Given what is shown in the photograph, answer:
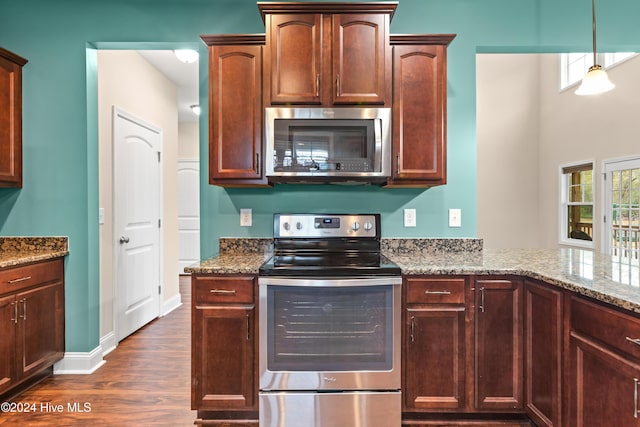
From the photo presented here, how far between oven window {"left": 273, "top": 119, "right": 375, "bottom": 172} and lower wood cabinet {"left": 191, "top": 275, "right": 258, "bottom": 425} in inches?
29.8

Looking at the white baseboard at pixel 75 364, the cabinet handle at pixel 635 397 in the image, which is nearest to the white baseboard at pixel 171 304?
the white baseboard at pixel 75 364

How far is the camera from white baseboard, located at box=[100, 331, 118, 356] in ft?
9.69

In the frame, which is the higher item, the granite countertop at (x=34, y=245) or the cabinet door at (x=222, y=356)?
the granite countertop at (x=34, y=245)

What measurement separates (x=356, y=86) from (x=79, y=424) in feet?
8.40

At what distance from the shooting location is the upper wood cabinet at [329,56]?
87.1 inches

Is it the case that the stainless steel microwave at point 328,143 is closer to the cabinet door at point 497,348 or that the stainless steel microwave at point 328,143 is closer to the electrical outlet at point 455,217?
the electrical outlet at point 455,217

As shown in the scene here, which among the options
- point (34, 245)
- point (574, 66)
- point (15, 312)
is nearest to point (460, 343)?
point (15, 312)

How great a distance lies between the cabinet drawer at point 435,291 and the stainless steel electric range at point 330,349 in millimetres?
113

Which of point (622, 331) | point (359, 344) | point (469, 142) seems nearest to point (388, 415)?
point (359, 344)

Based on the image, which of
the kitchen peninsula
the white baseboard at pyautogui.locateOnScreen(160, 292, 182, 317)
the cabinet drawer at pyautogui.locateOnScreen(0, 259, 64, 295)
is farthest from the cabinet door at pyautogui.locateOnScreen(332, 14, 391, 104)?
the white baseboard at pyautogui.locateOnScreen(160, 292, 182, 317)

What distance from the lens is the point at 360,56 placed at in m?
2.23

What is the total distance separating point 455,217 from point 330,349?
53.6 inches

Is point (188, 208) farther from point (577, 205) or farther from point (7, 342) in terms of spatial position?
point (577, 205)

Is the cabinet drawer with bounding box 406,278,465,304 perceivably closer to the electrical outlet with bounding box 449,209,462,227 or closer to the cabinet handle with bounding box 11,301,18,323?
the electrical outlet with bounding box 449,209,462,227
